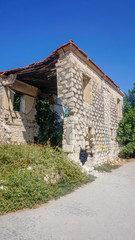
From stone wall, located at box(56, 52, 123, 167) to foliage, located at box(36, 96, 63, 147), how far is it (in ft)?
5.61

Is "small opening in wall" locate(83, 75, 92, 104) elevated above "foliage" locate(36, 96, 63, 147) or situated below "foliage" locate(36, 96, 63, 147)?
above

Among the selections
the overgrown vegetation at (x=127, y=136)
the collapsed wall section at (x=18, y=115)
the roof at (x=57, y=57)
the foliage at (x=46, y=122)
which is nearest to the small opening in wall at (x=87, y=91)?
the roof at (x=57, y=57)

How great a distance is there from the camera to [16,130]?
798 cm

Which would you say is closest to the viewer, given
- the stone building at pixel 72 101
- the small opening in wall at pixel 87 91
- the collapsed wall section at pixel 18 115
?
the stone building at pixel 72 101

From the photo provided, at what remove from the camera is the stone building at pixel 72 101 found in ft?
19.1

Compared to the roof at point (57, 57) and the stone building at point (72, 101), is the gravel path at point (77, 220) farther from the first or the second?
the roof at point (57, 57)

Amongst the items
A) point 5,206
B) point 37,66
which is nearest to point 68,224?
point 5,206

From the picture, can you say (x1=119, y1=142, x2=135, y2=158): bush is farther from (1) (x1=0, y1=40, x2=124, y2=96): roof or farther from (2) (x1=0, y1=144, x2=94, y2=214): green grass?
(2) (x1=0, y1=144, x2=94, y2=214): green grass

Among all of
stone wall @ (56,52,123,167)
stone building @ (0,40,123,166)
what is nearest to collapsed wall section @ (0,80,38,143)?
stone building @ (0,40,123,166)

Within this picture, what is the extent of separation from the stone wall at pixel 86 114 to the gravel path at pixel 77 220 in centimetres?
224

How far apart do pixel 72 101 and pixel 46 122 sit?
10.7 ft

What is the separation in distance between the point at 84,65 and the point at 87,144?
11.1 feet

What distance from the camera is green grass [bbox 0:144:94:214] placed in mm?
2934

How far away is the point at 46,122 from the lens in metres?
8.56
